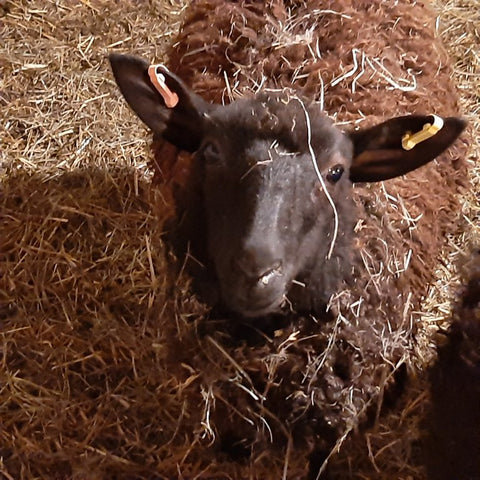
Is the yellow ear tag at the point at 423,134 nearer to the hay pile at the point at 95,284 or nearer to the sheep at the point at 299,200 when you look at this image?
the sheep at the point at 299,200

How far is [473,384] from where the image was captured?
2.64 m

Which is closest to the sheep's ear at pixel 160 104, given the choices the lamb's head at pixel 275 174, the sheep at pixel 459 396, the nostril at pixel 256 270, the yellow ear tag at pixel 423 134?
the lamb's head at pixel 275 174

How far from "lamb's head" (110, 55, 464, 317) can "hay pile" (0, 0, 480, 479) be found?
1.47 ft

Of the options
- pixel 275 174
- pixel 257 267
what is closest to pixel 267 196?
pixel 275 174

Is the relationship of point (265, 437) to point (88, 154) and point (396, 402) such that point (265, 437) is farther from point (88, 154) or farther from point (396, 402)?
point (88, 154)

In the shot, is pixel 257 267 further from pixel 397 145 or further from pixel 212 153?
pixel 397 145

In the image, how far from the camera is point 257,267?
2338 mm

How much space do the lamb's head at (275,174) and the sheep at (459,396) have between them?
0.49 m

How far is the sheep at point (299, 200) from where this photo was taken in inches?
98.2

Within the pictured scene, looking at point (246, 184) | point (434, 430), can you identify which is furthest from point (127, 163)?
point (434, 430)

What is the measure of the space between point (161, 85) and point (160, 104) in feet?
0.62

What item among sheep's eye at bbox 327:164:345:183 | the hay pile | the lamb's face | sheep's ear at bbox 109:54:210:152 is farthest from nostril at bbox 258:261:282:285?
sheep's ear at bbox 109:54:210:152

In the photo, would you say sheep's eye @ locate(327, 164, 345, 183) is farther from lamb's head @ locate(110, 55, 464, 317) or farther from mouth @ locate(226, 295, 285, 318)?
mouth @ locate(226, 295, 285, 318)

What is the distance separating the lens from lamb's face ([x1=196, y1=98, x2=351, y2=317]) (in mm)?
2379
